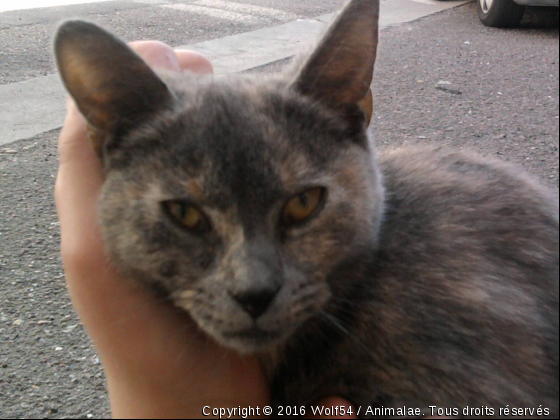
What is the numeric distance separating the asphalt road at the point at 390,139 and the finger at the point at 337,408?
1.73 feet

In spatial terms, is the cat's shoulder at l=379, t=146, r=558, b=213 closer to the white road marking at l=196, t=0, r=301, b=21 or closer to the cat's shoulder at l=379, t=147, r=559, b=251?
the cat's shoulder at l=379, t=147, r=559, b=251

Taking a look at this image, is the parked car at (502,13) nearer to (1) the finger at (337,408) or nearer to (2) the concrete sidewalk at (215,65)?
(2) the concrete sidewalk at (215,65)

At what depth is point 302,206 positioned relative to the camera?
0.92 meters

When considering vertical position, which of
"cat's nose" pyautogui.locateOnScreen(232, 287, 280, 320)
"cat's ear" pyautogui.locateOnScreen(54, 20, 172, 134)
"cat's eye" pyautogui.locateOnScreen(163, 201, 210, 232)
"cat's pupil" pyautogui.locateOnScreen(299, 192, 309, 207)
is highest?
"cat's ear" pyautogui.locateOnScreen(54, 20, 172, 134)

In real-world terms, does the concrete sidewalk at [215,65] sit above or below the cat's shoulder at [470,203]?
below

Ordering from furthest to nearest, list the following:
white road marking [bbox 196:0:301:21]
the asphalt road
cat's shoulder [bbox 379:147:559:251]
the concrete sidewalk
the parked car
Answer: white road marking [bbox 196:0:301:21]
the concrete sidewalk
the parked car
the asphalt road
cat's shoulder [bbox 379:147:559:251]

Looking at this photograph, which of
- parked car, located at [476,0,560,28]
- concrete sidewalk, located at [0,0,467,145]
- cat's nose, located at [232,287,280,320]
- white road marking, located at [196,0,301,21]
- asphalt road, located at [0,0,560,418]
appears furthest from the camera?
white road marking, located at [196,0,301,21]

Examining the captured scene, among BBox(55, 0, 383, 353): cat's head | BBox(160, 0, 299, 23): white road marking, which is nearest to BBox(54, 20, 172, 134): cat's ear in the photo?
BBox(55, 0, 383, 353): cat's head

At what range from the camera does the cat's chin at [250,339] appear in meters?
0.84

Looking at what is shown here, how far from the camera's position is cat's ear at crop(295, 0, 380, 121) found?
0.93 metres

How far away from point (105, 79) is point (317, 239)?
41cm

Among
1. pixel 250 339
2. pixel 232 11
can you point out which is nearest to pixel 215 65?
pixel 232 11

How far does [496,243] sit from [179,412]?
593 millimetres

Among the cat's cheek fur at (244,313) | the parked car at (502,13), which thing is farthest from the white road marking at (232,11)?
the cat's cheek fur at (244,313)
